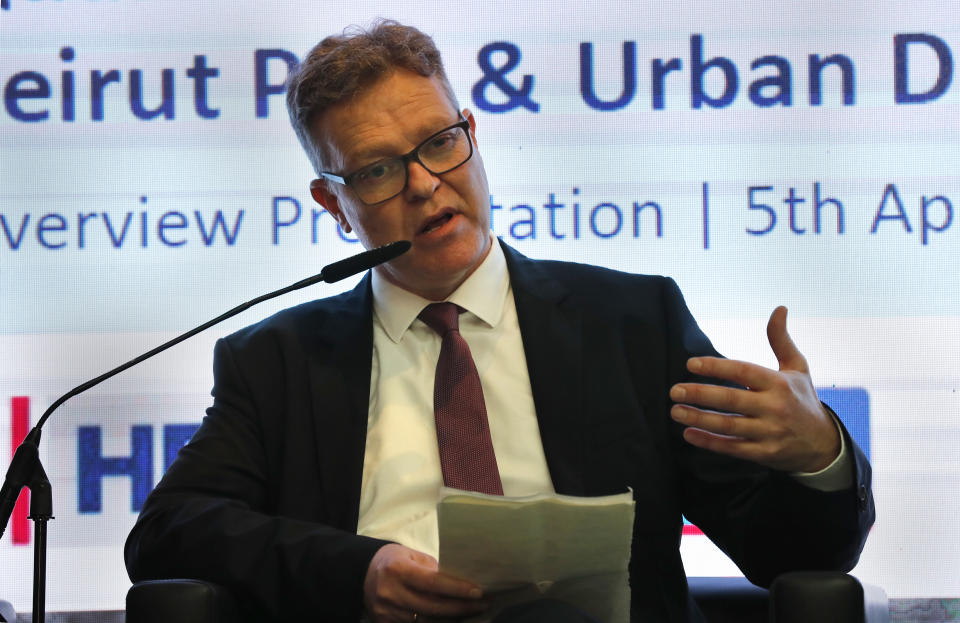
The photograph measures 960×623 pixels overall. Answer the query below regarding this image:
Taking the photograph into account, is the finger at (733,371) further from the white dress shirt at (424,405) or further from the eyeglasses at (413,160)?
the eyeglasses at (413,160)

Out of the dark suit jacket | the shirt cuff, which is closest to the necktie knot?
the dark suit jacket

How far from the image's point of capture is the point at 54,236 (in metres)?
2.50

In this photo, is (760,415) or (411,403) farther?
(411,403)

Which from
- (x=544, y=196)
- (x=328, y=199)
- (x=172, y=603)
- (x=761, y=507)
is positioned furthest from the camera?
(x=544, y=196)

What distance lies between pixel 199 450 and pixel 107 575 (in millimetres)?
859

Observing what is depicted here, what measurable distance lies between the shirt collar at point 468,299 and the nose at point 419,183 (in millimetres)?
183

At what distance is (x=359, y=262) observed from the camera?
1541mm

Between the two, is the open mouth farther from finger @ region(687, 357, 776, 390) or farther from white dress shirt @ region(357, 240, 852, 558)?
finger @ region(687, 357, 776, 390)

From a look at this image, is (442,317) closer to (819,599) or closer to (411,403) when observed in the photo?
(411,403)

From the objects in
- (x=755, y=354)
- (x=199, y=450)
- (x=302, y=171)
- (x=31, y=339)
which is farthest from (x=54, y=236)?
(x=755, y=354)

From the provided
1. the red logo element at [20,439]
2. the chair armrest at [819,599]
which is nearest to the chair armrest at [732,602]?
the chair armrest at [819,599]

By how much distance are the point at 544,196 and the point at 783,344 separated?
42.1 inches

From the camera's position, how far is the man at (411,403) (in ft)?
5.18

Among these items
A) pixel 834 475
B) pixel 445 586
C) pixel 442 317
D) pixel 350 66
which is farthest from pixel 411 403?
pixel 834 475
